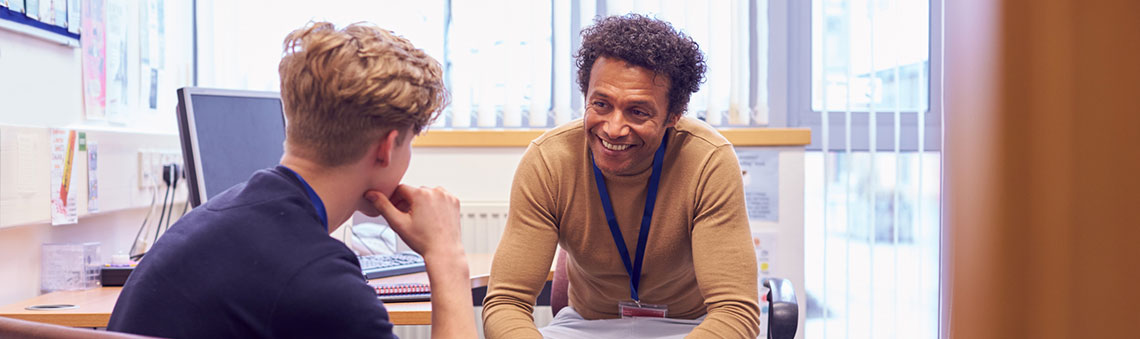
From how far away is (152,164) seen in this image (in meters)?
2.30

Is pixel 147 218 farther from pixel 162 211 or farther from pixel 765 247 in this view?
pixel 765 247

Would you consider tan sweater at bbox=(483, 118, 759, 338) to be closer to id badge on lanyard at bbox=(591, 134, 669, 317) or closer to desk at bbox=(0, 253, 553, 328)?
id badge on lanyard at bbox=(591, 134, 669, 317)

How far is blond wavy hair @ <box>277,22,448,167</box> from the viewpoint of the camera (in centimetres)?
93

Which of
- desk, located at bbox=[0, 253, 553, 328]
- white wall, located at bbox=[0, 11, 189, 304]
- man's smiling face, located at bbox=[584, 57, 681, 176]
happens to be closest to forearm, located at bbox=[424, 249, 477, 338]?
desk, located at bbox=[0, 253, 553, 328]

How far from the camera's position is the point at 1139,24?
2.52 metres

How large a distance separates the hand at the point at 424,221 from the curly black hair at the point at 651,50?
49 cm

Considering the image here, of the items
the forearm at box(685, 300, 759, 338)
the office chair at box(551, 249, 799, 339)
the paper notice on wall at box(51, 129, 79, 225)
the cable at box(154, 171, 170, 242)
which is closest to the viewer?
the forearm at box(685, 300, 759, 338)

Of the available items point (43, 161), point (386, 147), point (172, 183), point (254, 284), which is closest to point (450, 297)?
point (386, 147)

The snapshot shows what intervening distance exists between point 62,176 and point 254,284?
1.38 meters

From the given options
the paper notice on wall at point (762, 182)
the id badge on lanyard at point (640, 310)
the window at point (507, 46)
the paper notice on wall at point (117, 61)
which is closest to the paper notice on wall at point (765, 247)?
the paper notice on wall at point (762, 182)

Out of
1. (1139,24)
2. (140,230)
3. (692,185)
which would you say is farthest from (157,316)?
(1139,24)

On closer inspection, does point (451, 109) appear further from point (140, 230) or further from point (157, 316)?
point (157, 316)

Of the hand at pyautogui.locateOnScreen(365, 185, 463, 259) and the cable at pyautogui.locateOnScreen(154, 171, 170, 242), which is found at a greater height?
the hand at pyautogui.locateOnScreen(365, 185, 463, 259)

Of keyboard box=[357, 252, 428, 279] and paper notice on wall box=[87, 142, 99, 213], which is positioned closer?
keyboard box=[357, 252, 428, 279]
